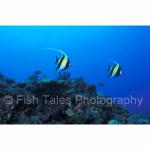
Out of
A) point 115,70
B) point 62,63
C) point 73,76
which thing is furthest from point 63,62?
point 115,70

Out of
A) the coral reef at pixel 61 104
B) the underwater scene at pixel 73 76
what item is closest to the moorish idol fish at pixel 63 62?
the underwater scene at pixel 73 76

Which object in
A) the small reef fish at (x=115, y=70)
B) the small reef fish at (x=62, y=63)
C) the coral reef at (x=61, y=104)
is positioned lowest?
the coral reef at (x=61, y=104)

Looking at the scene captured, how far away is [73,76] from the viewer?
20.0 ft

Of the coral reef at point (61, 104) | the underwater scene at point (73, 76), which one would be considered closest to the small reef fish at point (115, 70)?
the underwater scene at point (73, 76)

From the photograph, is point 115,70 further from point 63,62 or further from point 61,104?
point 61,104

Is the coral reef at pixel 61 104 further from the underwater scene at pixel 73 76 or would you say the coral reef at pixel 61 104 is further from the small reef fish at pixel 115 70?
the small reef fish at pixel 115 70

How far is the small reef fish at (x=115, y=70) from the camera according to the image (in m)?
6.06

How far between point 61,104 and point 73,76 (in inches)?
17.2

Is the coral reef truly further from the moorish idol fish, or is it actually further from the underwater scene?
the moorish idol fish

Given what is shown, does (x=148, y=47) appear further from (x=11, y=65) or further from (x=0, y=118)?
(x=0, y=118)

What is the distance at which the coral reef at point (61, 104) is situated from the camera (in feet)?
20.1

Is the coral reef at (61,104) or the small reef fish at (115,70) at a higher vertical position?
the small reef fish at (115,70)

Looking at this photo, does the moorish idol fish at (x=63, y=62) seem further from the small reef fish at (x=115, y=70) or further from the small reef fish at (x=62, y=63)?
the small reef fish at (x=115, y=70)

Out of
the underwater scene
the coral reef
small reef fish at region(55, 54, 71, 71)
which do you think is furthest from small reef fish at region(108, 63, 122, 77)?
small reef fish at region(55, 54, 71, 71)
